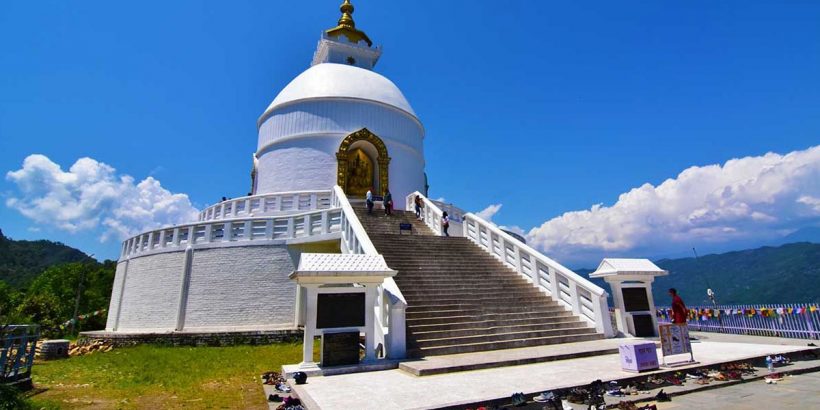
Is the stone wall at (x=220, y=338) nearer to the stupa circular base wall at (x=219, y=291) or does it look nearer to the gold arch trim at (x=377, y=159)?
the stupa circular base wall at (x=219, y=291)

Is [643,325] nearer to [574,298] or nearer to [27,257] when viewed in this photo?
[574,298]

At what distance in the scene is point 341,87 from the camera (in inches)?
926

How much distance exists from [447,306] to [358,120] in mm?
14919

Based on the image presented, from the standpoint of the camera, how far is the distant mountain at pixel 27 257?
74.9 metres

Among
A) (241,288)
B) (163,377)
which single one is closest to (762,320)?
(163,377)

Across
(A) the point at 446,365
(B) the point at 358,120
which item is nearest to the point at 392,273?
(A) the point at 446,365

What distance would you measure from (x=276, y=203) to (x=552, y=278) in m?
12.4

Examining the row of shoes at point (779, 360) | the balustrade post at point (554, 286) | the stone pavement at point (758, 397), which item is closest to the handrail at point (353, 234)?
the balustrade post at point (554, 286)

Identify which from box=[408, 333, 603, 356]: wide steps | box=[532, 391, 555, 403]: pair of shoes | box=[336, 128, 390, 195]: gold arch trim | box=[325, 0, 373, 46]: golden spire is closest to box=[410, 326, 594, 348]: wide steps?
box=[408, 333, 603, 356]: wide steps

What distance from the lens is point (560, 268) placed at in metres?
11.3

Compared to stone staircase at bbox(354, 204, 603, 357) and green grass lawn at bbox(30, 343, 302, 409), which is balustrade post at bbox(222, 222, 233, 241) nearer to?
green grass lawn at bbox(30, 343, 302, 409)

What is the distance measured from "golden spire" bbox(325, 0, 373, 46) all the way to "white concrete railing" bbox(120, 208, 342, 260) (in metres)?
20.0

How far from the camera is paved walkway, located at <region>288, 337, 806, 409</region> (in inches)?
208

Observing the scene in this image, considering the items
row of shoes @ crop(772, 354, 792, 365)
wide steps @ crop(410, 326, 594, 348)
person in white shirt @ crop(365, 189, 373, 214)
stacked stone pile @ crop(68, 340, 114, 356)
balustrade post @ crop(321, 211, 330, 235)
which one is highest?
person in white shirt @ crop(365, 189, 373, 214)
